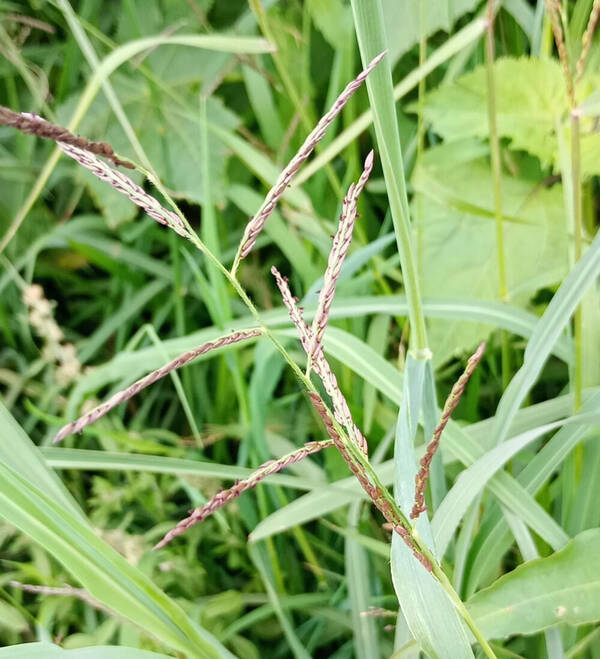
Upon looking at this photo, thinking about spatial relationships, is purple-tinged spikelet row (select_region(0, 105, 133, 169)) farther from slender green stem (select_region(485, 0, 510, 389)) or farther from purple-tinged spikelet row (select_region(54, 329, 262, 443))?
slender green stem (select_region(485, 0, 510, 389))

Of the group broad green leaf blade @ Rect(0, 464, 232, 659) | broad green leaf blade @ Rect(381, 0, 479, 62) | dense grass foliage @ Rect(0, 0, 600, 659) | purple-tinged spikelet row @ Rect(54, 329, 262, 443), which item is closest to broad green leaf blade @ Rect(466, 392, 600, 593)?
dense grass foliage @ Rect(0, 0, 600, 659)

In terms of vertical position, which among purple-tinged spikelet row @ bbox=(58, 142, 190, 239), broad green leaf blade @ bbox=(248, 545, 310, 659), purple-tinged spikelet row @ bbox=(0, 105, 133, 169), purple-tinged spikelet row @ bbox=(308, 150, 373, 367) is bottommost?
broad green leaf blade @ bbox=(248, 545, 310, 659)

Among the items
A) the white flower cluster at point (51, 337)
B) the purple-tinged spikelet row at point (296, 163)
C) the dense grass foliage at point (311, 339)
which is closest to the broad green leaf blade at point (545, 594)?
the dense grass foliage at point (311, 339)

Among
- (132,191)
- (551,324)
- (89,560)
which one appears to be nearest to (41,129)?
(132,191)

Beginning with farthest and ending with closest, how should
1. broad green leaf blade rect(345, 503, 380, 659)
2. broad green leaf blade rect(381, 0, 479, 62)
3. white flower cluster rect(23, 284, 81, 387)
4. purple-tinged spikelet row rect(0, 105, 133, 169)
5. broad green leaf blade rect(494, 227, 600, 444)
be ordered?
white flower cluster rect(23, 284, 81, 387)
broad green leaf blade rect(381, 0, 479, 62)
broad green leaf blade rect(345, 503, 380, 659)
broad green leaf blade rect(494, 227, 600, 444)
purple-tinged spikelet row rect(0, 105, 133, 169)

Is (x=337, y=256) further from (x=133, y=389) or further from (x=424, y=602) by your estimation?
(x=424, y=602)

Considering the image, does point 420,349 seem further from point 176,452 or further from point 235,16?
point 235,16

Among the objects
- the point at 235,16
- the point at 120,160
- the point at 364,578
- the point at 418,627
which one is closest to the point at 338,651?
the point at 364,578
